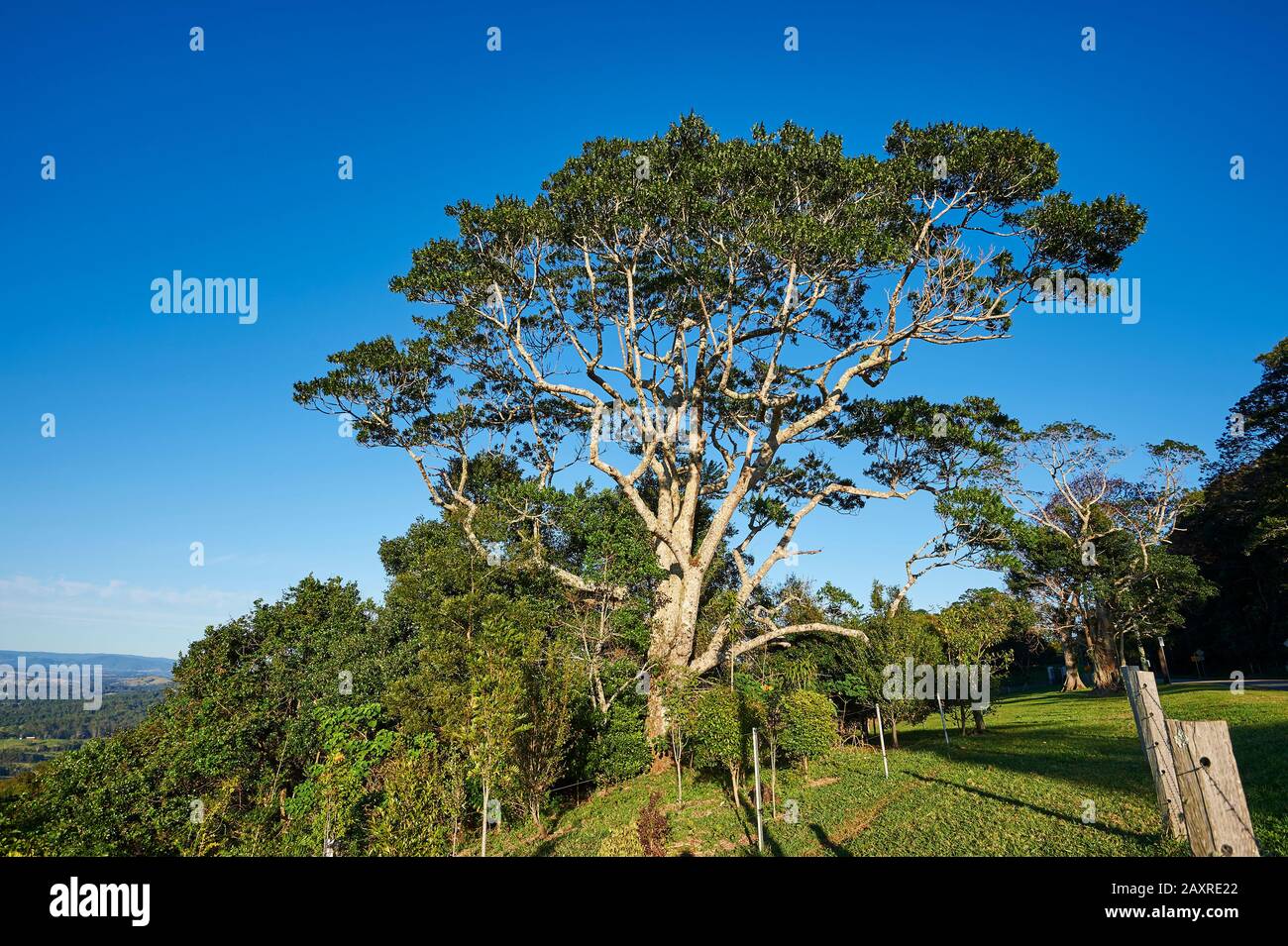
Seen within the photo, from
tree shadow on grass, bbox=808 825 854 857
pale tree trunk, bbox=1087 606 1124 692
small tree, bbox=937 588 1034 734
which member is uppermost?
small tree, bbox=937 588 1034 734

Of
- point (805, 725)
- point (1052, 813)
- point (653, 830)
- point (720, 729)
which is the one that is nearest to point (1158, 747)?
point (1052, 813)

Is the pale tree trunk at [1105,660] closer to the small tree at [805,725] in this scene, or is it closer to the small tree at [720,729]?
the small tree at [805,725]

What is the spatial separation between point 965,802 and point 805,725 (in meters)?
4.12

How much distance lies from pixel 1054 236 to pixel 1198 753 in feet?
50.1

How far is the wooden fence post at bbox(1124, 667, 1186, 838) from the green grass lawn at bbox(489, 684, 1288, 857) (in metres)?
0.35

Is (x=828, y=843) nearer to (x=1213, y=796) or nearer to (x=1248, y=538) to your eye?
(x=1213, y=796)

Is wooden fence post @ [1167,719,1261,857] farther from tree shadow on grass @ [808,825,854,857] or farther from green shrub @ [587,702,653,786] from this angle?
green shrub @ [587,702,653,786]

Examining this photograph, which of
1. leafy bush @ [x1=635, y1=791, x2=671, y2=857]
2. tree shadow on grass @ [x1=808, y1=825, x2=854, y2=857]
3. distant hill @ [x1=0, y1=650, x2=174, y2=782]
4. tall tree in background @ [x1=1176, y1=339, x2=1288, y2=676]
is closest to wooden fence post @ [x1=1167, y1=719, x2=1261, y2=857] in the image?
tree shadow on grass @ [x1=808, y1=825, x2=854, y2=857]

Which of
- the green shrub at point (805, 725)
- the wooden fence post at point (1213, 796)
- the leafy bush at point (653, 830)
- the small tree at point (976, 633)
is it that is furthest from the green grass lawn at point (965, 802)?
the small tree at point (976, 633)

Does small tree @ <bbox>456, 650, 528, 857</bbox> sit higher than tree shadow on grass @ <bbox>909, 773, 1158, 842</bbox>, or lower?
higher

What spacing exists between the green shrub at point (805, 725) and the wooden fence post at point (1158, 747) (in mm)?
7709

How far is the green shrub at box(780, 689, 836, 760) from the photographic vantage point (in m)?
15.3

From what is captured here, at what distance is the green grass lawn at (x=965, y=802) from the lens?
926 centimetres
